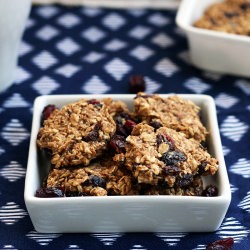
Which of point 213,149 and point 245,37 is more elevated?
point 245,37

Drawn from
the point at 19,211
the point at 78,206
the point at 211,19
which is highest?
the point at 211,19

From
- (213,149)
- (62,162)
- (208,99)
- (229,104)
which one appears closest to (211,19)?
(229,104)

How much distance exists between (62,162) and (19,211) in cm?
17

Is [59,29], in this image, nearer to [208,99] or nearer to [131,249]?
[208,99]

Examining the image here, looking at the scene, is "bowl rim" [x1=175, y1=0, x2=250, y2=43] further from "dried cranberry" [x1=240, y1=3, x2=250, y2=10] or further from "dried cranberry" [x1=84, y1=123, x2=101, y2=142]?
"dried cranberry" [x1=84, y1=123, x2=101, y2=142]

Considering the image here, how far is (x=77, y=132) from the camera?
1.32m

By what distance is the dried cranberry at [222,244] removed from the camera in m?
1.24

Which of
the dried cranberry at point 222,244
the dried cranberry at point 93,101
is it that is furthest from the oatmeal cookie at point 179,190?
the dried cranberry at point 93,101

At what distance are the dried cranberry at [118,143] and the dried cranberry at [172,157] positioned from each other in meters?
0.09

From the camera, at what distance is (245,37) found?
1.69 metres

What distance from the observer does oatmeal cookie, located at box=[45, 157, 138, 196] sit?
1.24 meters

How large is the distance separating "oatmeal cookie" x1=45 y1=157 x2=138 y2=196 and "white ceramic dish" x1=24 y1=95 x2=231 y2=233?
36 millimetres

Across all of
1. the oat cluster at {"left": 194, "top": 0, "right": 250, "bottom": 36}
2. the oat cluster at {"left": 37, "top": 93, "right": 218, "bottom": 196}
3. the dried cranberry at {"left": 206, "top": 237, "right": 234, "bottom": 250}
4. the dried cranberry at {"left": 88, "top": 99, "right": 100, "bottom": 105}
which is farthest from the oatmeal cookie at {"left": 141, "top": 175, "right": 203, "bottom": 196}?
the oat cluster at {"left": 194, "top": 0, "right": 250, "bottom": 36}

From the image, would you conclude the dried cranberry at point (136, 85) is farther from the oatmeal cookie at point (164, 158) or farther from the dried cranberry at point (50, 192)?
the dried cranberry at point (50, 192)
